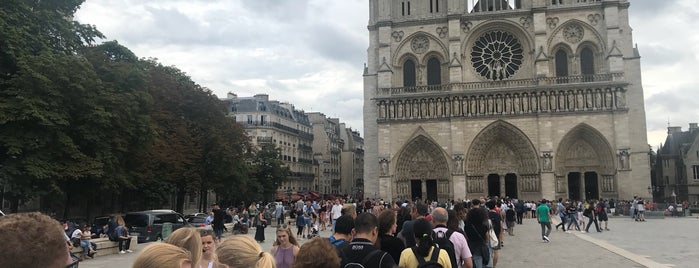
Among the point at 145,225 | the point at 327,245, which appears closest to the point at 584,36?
the point at 145,225

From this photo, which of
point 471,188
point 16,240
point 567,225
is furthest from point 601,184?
point 16,240

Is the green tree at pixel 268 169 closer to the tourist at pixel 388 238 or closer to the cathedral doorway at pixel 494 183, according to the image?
the cathedral doorway at pixel 494 183

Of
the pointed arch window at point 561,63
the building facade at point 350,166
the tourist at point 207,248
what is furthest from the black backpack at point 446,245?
the building facade at point 350,166

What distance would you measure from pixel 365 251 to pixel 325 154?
6685cm

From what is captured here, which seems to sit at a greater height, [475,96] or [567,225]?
[475,96]

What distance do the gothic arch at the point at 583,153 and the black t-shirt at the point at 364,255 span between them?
38229mm

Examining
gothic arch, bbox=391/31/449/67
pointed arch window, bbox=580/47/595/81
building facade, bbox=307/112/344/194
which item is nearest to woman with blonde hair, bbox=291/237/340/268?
gothic arch, bbox=391/31/449/67

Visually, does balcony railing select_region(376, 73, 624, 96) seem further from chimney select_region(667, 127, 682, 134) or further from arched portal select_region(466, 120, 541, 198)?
chimney select_region(667, 127, 682, 134)

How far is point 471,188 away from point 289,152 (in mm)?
26104

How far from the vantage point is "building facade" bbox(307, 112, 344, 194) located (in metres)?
70.6

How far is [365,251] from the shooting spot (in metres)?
4.69

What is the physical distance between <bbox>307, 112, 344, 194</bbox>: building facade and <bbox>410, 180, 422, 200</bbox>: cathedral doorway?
1042 inches

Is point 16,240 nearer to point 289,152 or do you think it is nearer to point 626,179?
point 626,179

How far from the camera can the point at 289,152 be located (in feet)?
204
